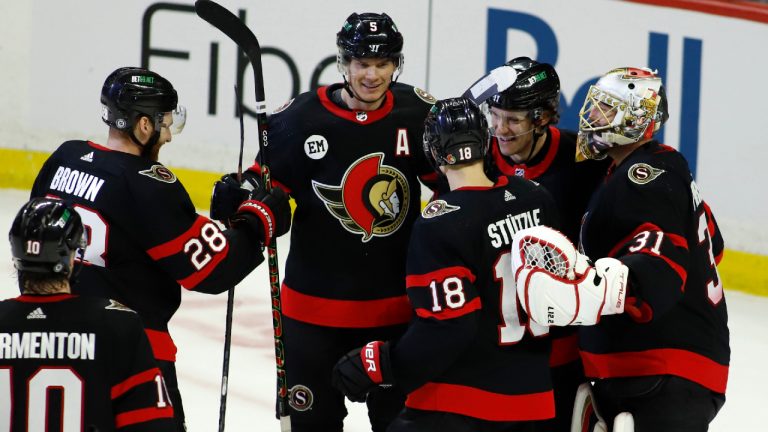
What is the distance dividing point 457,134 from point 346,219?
72 centimetres

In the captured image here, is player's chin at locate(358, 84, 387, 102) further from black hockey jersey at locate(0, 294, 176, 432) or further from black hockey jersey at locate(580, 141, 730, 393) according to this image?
black hockey jersey at locate(0, 294, 176, 432)

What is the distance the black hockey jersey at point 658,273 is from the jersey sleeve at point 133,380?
1085 mm

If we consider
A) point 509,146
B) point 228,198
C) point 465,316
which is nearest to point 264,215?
point 228,198

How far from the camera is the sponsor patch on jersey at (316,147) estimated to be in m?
3.54

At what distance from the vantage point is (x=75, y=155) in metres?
3.12

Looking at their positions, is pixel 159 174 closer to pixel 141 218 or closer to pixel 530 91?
pixel 141 218

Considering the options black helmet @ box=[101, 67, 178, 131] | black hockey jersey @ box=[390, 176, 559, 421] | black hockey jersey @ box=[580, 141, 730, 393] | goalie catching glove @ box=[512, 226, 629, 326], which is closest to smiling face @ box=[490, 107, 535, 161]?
black hockey jersey @ box=[580, 141, 730, 393]

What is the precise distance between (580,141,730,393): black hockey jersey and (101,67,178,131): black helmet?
42.1 inches

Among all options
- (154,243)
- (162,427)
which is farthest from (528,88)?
(162,427)

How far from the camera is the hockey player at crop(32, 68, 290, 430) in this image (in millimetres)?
3035

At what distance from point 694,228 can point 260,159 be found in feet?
3.89

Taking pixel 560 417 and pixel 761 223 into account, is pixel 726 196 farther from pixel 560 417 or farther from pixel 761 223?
pixel 560 417

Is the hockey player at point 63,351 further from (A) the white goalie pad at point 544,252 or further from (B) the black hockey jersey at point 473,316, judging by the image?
(A) the white goalie pad at point 544,252

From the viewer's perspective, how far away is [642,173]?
9.87 ft
